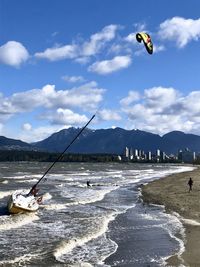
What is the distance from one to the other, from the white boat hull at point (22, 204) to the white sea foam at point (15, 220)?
764mm

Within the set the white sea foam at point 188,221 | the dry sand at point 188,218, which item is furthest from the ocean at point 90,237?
the dry sand at point 188,218

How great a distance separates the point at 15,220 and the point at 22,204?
3.24 m

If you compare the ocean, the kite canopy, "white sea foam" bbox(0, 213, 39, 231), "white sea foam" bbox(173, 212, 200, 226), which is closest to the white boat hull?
the ocean

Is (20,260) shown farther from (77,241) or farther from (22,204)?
(22,204)

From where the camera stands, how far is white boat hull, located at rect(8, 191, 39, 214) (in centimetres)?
3434

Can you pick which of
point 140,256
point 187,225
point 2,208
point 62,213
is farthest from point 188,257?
point 2,208

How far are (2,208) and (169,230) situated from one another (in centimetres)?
1705

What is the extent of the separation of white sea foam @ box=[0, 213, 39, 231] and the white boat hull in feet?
2.51

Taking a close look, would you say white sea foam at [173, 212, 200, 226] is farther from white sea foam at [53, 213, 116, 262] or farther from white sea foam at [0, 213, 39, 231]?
white sea foam at [0, 213, 39, 231]

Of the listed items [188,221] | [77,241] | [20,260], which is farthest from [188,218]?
[20,260]

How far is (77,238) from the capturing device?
2428cm

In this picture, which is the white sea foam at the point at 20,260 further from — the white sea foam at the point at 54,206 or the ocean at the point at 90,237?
the white sea foam at the point at 54,206

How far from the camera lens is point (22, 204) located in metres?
34.5

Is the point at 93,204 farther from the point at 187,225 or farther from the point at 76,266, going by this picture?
the point at 76,266
